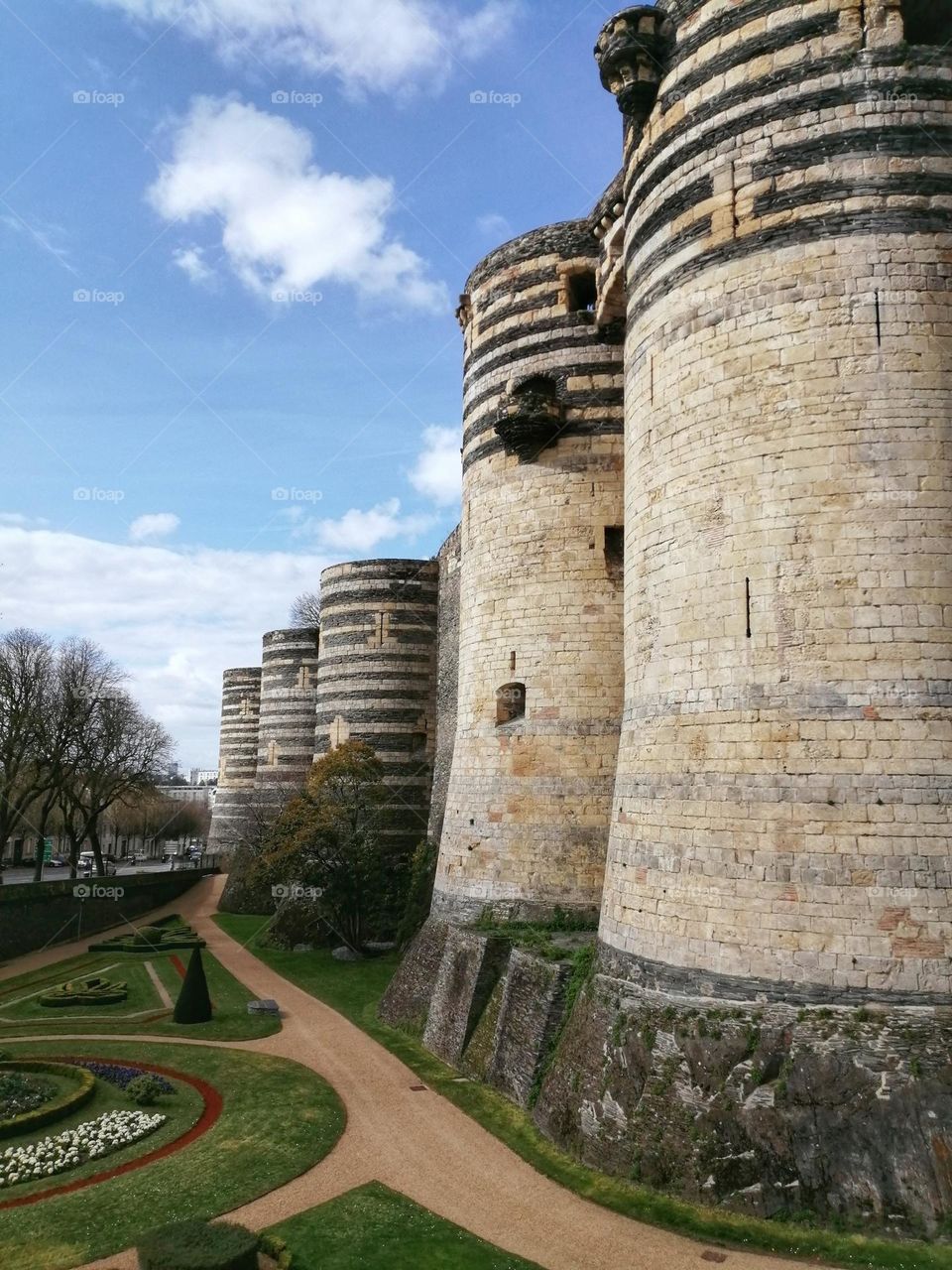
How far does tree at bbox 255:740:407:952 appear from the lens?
29.1 metres

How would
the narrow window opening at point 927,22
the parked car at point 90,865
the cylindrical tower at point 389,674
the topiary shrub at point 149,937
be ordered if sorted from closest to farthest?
the narrow window opening at point 927,22 < the topiary shrub at point 149,937 < the cylindrical tower at point 389,674 < the parked car at point 90,865

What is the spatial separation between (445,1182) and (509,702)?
31.6 feet

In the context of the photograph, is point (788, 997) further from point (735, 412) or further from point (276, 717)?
point (276, 717)

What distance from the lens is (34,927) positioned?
34.1 meters

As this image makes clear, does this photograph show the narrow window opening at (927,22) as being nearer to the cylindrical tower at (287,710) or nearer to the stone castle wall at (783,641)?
the stone castle wall at (783,641)

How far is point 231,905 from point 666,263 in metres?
36.9

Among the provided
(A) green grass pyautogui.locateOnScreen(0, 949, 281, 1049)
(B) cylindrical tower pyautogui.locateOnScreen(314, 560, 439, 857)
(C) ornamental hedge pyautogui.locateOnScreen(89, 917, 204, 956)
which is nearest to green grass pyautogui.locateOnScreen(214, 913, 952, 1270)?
(A) green grass pyautogui.locateOnScreen(0, 949, 281, 1049)

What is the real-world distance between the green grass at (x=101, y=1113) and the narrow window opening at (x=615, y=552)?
12803 millimetres

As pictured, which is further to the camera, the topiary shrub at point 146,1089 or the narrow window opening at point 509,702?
the narrow window opening at point 509,702

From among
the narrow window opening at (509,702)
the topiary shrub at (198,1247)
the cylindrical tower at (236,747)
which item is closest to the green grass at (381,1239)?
the topiary shrub at (198,1247)

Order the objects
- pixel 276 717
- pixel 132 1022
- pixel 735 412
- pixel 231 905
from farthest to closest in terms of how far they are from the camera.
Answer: pixel 276 717
pixel 231 905
pixel 132 1022
pixel 735 412

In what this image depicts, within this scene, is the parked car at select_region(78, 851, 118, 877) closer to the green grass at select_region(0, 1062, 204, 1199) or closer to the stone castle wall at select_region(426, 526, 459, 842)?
the stone castle wall at select_region(426, 526, 459, 842)

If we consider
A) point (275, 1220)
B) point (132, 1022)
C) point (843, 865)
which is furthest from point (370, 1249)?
point (132, 1022)

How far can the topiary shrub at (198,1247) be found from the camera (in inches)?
383
